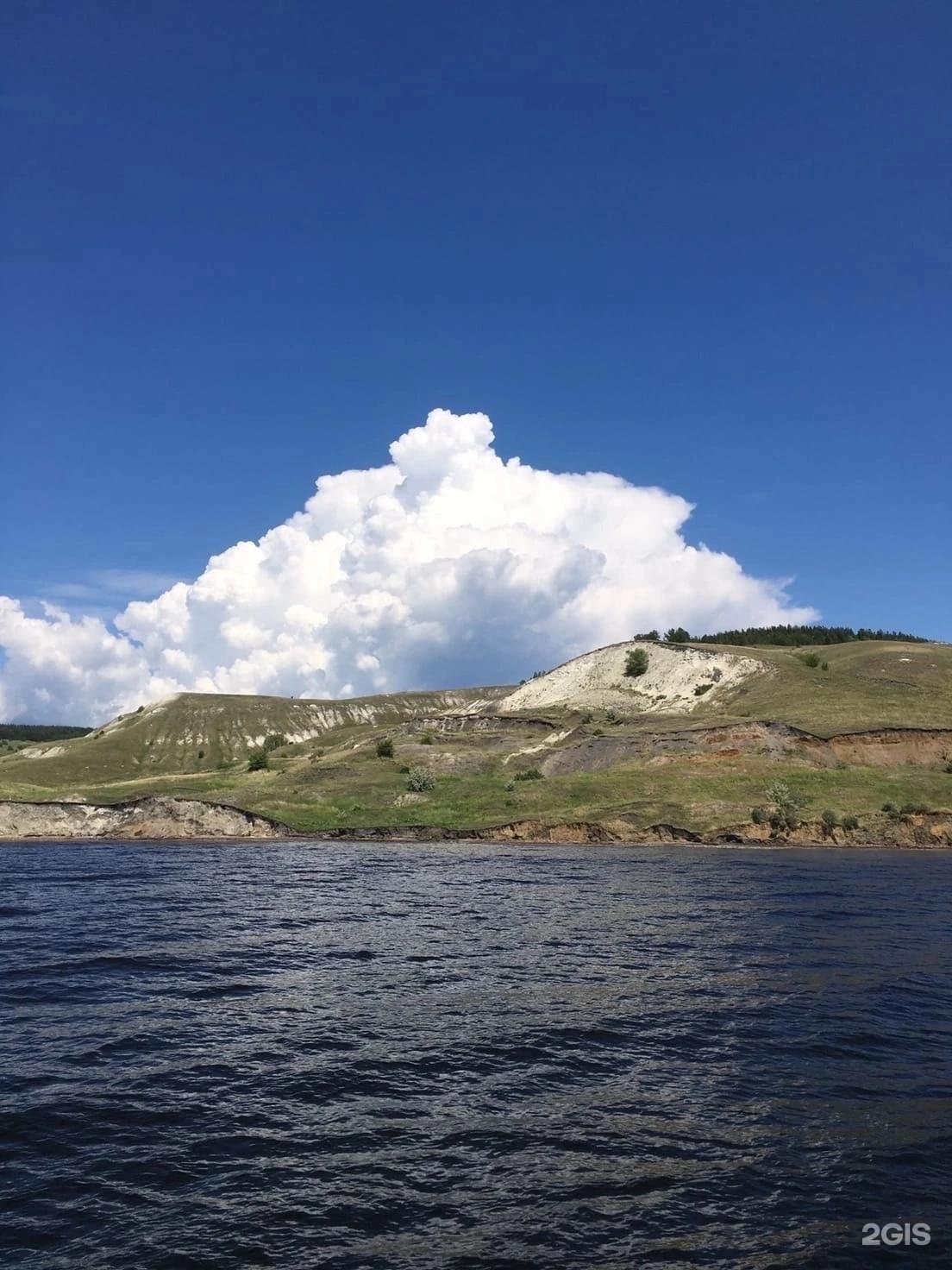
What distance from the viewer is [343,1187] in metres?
12.5

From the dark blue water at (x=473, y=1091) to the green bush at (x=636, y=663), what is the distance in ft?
417

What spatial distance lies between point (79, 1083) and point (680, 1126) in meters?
11.6

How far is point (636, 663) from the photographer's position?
163m

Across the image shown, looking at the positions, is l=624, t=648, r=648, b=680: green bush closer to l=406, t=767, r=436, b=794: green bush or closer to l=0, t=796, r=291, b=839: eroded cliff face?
l=406, t=767, r=436, b=794: green bush

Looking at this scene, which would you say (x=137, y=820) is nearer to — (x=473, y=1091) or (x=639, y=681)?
(x=473, y=1091)

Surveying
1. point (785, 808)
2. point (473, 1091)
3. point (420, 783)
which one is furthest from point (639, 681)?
point (473, 1091)

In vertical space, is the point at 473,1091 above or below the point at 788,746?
below

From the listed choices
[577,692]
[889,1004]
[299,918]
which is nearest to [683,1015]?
[889,1004]

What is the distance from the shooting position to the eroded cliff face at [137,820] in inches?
3543

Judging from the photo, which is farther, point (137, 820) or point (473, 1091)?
point (137, 820)

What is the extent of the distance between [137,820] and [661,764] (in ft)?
200

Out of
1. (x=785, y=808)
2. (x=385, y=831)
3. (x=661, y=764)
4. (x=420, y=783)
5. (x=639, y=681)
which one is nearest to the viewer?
(x=785, y=808)

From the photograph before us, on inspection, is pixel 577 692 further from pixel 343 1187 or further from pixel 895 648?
pixel 343 1187

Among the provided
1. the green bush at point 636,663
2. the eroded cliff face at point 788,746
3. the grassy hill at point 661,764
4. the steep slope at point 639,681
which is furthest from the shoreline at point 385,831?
the green bush at point 636,663
